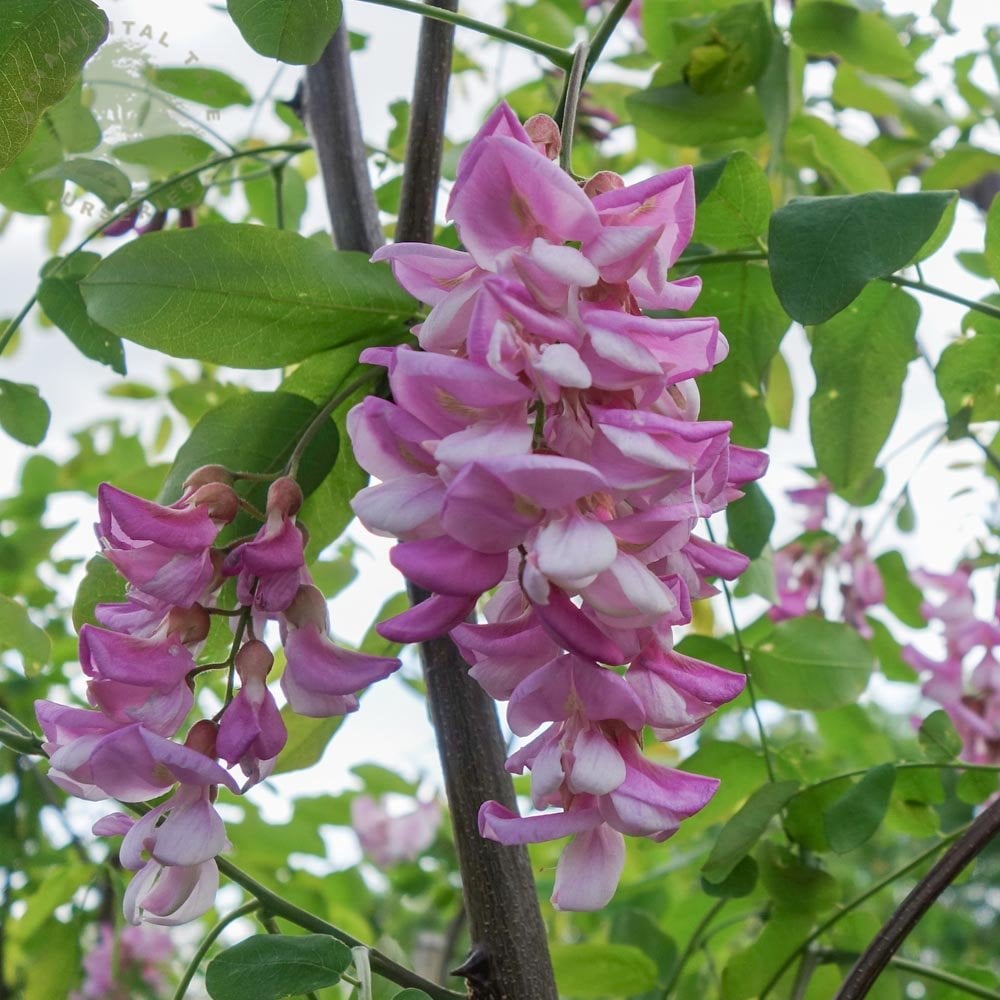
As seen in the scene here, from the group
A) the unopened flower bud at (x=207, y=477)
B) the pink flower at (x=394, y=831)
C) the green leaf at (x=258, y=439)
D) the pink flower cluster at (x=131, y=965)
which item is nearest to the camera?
the unopened flower bud at (x=207, y=477)

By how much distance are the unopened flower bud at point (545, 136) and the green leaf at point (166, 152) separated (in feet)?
1.35

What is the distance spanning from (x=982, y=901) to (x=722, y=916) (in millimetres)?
8121

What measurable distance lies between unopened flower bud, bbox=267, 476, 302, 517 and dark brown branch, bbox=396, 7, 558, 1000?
138 millimetres

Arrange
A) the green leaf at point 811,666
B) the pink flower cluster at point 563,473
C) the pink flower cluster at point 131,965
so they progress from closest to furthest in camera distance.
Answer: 1. the pink flower cluster at point 563,473
2. the green leaf at point 811,666
3. the pink flower cluster at point 131,965

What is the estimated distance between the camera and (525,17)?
1.12 m

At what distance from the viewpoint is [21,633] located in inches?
24.0

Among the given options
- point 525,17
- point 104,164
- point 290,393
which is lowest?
point 290,393

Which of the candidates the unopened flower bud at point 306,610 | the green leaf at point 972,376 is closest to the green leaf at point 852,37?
the green leaf at point 972,376

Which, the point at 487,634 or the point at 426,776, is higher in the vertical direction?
the point at 426,776

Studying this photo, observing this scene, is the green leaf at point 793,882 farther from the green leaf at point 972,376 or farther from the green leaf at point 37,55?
the green leaf at point 37,55

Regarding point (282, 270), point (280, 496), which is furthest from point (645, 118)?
point (280, 496)

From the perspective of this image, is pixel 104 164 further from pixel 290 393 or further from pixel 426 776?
pixel 426 776

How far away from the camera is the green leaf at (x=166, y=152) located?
75 centimetres

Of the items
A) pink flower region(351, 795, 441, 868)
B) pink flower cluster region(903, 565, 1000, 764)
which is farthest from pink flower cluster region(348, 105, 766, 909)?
pink flower region(351, 795, 441, 868)
